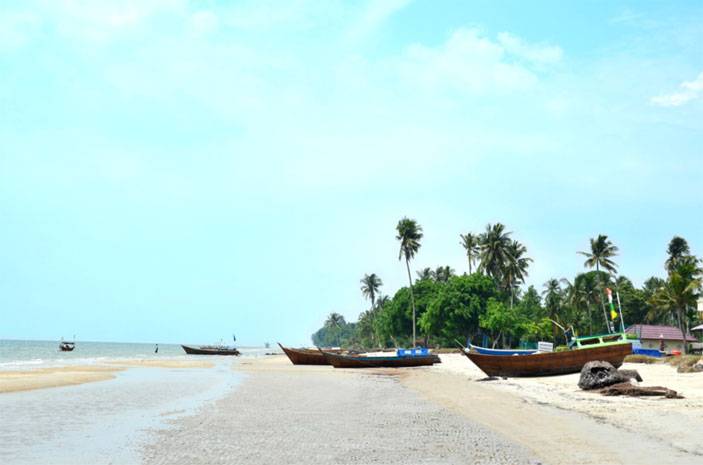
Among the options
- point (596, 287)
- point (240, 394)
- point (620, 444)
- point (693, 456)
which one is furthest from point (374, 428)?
point (596, 287)

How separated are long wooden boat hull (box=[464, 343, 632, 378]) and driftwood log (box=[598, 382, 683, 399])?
848 cm

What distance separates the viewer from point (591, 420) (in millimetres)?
13109

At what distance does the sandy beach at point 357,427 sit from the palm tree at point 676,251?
6697 cm

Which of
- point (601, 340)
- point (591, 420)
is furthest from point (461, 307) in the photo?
point (591, 420)

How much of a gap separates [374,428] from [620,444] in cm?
524

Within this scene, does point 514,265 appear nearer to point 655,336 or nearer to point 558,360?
point 655,336

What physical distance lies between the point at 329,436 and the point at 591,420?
593 cm

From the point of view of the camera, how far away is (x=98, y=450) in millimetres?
10703

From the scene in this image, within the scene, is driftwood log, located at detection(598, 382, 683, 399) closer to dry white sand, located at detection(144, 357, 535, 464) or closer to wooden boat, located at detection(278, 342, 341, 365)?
dry white sand, located at detection(144, 357, 535, 464)

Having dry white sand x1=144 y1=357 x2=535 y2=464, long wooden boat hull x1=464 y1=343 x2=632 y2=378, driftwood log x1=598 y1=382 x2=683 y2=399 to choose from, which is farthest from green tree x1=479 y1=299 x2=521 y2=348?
dry white sand x1=144 y1=357 x2=535 y2=464

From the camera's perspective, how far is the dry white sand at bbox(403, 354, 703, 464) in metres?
9.42

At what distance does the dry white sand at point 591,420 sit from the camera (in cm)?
942

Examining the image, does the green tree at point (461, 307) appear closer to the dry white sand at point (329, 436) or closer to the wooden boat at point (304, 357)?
the wooden boat at point (304, 357)

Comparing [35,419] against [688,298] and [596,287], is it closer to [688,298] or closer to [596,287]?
[688,298]
